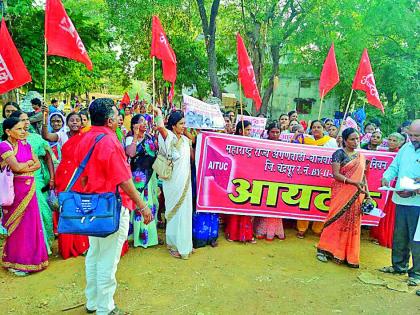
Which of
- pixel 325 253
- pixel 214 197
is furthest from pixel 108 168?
pixel 325 253

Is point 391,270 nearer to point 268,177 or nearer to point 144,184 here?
point 268,177

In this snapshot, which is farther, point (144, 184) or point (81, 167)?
point (144, 184)

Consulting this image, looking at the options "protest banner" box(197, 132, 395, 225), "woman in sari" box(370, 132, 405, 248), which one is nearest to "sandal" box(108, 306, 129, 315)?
"protest banner" box(197, 132, 395, 225)

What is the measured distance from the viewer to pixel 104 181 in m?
2.88

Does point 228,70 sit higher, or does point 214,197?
point 228,70

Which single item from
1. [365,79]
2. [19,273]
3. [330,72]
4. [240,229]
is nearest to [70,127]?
[19,273]

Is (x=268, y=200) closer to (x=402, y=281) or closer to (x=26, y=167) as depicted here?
(x=402, y=281)

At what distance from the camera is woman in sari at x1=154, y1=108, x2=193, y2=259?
4.53 m

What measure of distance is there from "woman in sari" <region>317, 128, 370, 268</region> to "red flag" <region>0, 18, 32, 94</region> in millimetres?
3882

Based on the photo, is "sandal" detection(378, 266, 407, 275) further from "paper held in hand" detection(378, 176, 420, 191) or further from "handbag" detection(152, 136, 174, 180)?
"handbag" detection(152, 136, 174, 180)

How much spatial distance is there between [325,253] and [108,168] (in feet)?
10.3

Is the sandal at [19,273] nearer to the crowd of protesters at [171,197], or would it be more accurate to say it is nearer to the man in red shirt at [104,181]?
the crowd of protesters at [171,197]

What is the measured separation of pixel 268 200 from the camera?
5234mm

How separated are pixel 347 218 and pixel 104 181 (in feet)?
9.85
